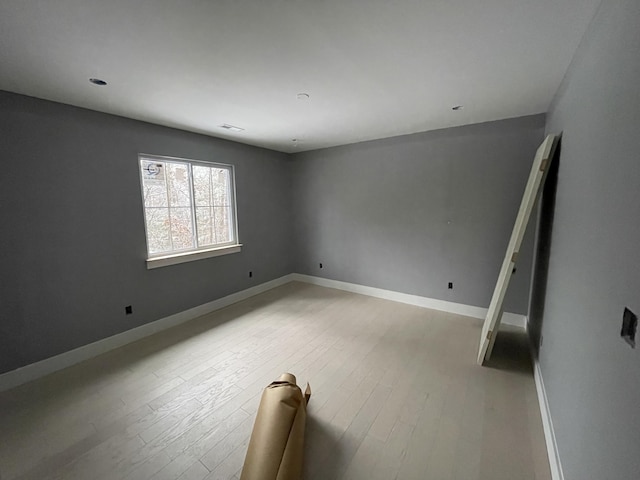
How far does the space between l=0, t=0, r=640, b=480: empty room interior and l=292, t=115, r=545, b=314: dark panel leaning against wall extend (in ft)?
0.11

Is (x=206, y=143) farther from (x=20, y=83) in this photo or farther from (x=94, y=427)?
(x=94, y=427)

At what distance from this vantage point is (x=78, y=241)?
8.43 ft

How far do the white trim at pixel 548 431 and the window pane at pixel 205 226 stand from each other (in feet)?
13.1

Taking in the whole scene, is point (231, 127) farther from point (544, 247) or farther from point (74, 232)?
point (544, 247)

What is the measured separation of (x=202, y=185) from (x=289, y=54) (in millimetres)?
2580

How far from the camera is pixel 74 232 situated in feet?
8.33

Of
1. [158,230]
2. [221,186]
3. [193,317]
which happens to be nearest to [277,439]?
[193,317]

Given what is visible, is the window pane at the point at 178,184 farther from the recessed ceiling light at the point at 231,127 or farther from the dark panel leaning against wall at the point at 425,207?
the dark panel leaning against wall at the point at 425,207

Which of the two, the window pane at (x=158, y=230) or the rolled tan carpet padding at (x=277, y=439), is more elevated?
the window pane at (x=158, y=230)

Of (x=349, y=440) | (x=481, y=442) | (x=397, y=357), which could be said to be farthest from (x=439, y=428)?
(x=397, y=357)

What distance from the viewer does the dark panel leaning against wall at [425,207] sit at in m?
3.16

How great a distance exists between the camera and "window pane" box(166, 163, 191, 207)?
3.36 metres

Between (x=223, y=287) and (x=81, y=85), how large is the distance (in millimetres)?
2797

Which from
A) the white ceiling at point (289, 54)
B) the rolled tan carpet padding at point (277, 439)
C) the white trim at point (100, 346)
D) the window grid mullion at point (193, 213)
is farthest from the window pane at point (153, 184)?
the rolled tan carpet padding at point (277, 439)
